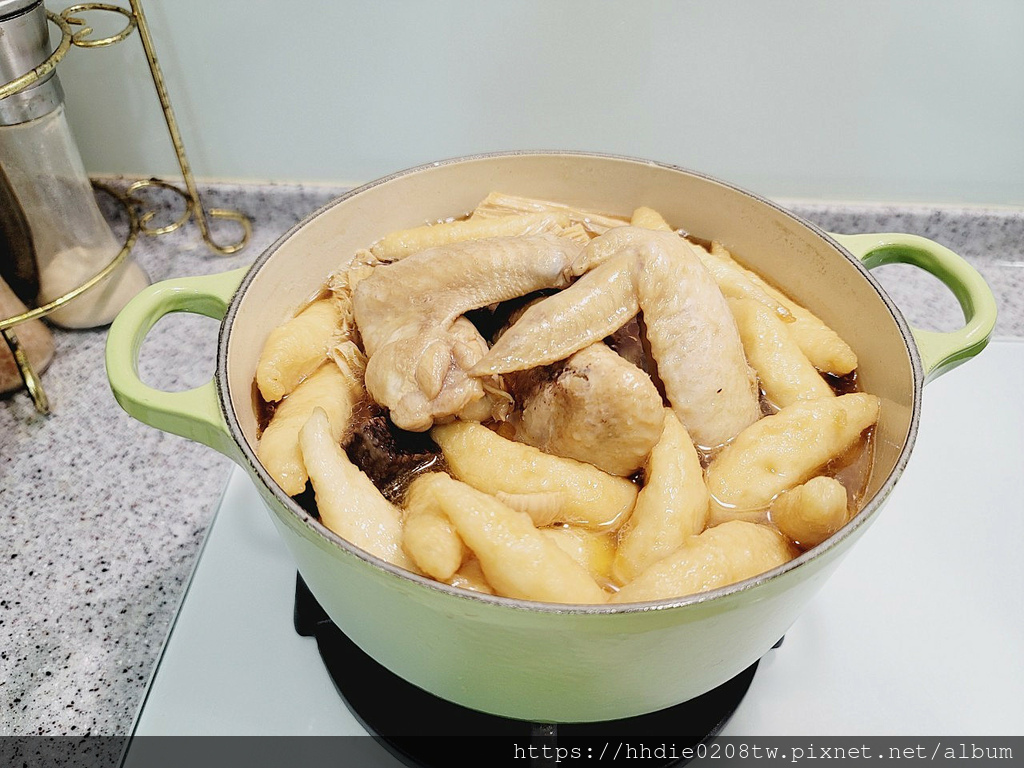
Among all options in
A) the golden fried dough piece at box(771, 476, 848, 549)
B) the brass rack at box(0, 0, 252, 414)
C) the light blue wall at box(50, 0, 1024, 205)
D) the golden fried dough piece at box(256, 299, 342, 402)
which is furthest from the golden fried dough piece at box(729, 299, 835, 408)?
the brass rack at box(0, 0, 252, 414)

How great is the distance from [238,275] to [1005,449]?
869mm

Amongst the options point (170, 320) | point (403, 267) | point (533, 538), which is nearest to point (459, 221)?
point (403, 267)

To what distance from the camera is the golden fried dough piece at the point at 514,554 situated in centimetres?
46

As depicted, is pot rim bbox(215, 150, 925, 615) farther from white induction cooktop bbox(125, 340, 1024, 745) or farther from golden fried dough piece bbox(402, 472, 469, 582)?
white induction cooktop bbox(125, 340, 1024, 745)

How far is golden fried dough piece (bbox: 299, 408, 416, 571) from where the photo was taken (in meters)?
0.51

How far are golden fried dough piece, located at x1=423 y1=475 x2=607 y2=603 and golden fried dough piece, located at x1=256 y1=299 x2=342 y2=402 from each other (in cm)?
22

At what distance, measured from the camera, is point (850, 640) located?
73 cm

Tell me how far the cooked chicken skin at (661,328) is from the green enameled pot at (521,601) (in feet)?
0.43

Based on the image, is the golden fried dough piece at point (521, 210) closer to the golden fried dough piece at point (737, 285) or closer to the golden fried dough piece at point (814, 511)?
the golden fried dough piece at point (737, 285)

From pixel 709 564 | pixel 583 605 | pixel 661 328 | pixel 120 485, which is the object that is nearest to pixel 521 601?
pixel 583 605

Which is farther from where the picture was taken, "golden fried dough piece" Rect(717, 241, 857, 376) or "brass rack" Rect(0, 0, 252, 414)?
"brass rack" Rect(0, 0, 252, 414)

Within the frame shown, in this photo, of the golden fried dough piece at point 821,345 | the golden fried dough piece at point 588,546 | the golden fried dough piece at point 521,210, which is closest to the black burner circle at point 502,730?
the golden fried dough piece at point 588,546

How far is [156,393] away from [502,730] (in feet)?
1.25

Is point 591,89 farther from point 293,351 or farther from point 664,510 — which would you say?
point 664,510
